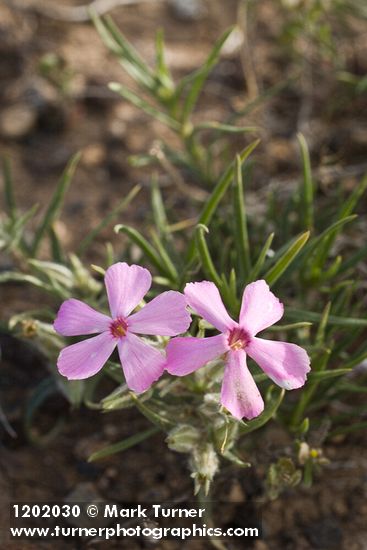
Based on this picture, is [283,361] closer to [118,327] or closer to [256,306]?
[256,306]

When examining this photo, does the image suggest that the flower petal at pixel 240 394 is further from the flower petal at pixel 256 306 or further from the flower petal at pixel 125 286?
the flower petal at pixel 125 286

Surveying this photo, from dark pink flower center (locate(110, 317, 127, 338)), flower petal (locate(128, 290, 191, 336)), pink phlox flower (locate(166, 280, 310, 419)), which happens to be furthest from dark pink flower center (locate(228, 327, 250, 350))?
dark pink flower center (locate(110, 317, 127, 338))

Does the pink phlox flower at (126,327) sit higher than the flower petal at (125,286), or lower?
lower

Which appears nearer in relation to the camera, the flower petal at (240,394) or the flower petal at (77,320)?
the flower petal at (240,394)

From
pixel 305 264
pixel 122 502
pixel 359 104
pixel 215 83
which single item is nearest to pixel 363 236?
pixel 305 264

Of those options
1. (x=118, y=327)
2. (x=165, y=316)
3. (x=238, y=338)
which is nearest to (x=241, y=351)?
(x=238, y=338)

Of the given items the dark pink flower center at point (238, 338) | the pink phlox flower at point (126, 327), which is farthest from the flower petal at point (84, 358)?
the dark pink flower center at point (238, 338)

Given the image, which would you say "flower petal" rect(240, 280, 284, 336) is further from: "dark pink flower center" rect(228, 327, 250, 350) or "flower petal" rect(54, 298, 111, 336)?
"flower petal" rect(54, 298, 111, 336)
